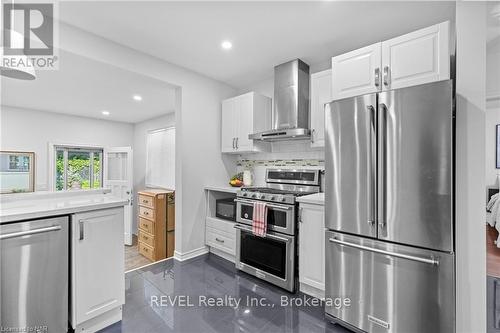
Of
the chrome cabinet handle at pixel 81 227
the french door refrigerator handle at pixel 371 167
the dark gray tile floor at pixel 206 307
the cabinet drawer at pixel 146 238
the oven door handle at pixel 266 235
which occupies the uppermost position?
the french door refrigerator handle at pixel 371 167

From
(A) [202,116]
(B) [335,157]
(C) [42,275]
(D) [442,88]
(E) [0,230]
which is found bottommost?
(C) [42,275]

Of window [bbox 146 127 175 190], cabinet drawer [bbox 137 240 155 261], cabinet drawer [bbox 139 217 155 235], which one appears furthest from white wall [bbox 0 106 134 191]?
cabinet drawer [bbox 137 240 155 261]

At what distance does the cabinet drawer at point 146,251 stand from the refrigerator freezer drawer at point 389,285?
2.79 metres

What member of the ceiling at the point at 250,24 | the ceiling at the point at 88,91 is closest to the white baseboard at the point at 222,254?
the ceiling at the point at 88,91

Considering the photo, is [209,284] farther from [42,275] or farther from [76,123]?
[76,123]

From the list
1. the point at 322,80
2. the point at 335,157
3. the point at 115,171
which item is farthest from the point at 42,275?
the point at 115,171

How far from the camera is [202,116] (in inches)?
135

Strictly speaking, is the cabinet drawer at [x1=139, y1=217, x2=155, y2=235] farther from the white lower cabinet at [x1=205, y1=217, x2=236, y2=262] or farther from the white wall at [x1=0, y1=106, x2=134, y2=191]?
the white wall at [x1=0, y1=106, x2=134, y2=191]

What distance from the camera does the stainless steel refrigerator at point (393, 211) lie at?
4.82ft

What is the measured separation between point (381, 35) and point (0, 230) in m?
3.41

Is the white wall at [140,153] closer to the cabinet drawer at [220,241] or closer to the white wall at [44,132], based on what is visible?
the white wall at [44,132]

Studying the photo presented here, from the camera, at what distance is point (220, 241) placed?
3250mm

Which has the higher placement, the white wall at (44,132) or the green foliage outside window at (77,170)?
the white wall at (44,132)

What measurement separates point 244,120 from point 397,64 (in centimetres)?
195
